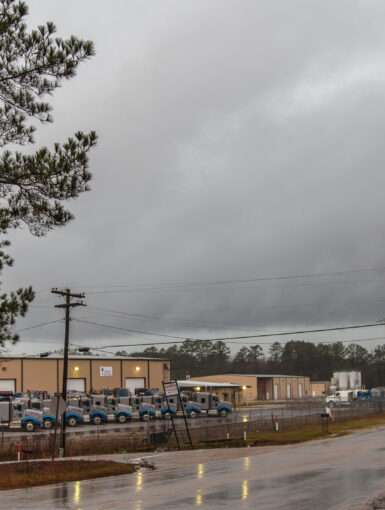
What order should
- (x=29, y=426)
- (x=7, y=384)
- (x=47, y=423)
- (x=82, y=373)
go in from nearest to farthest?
(x=29, y=426)
(x=47, y=423)
(x=7, y=384)
(x=82, y=373)

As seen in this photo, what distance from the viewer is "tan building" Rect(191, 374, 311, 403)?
124625 mm

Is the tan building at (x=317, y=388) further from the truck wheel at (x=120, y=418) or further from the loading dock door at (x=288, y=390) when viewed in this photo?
the truck wheel at (x=120, y=418)

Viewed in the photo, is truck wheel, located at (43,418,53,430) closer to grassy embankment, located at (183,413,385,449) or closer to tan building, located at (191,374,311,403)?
grassy embankment, located at (183,413,385,449)

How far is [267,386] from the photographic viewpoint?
133m

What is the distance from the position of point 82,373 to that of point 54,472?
58.5 m

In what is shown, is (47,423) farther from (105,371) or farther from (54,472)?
(54,472)

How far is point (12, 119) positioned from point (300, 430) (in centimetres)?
3811

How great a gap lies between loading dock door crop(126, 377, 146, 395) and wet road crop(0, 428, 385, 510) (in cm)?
5533

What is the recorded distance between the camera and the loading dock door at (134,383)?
285 ft

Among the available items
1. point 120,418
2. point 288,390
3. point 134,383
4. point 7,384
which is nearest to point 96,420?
point 120,418

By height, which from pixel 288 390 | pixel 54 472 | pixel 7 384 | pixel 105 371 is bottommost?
pixel 288 390

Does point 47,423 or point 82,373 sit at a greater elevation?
point 82,373

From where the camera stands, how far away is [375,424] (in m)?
53.3

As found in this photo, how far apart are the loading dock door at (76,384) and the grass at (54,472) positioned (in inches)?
2096
